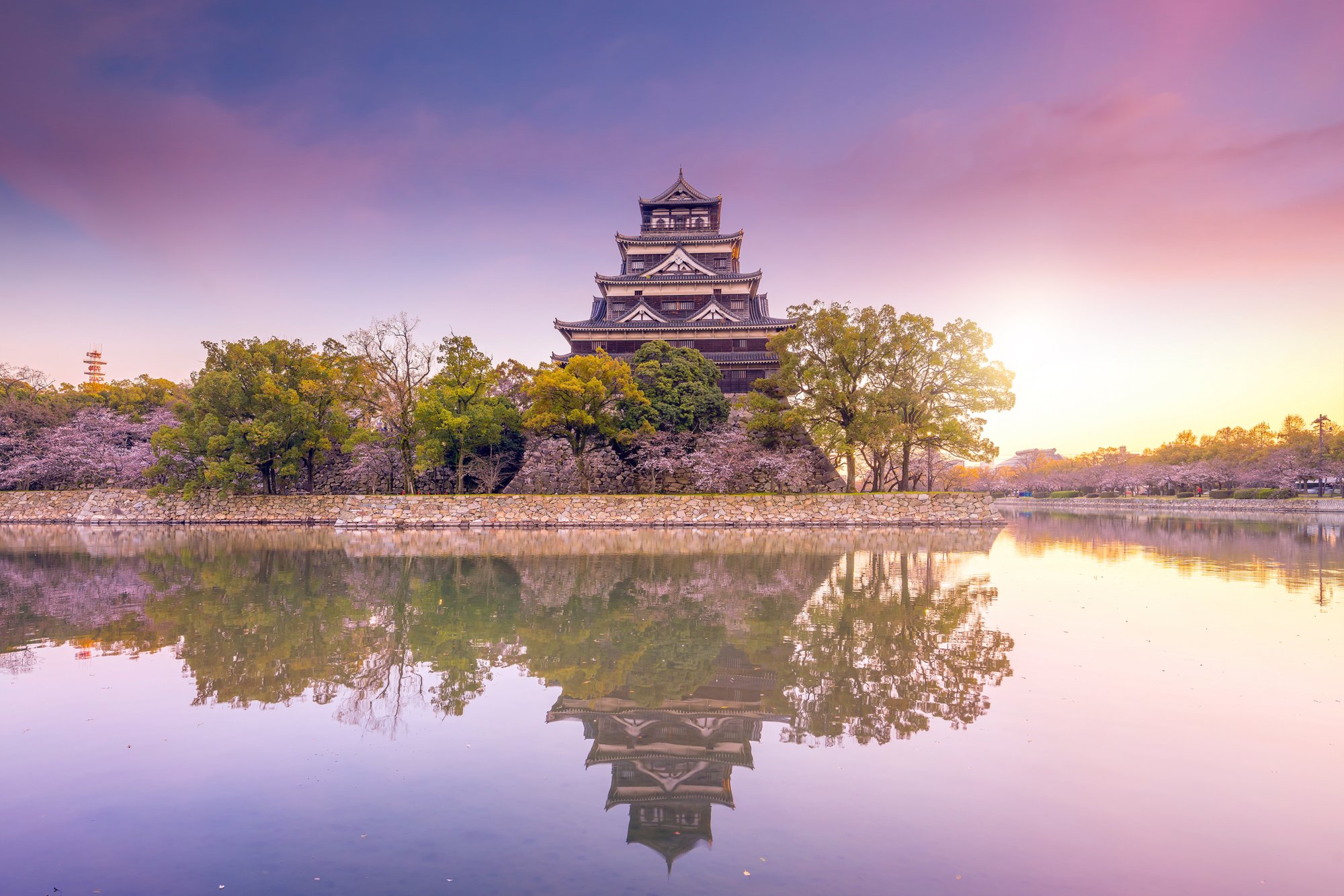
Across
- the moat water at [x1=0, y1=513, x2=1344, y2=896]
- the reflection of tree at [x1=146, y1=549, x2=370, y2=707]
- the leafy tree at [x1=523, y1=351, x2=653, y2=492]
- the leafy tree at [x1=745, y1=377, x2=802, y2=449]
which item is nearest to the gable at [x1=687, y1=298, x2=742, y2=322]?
the leafy tree at [x1=745, y1=377, x2=802, y2=449]

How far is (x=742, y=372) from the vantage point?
3869 centimetres

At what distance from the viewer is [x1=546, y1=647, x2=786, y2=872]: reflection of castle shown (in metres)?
4.28

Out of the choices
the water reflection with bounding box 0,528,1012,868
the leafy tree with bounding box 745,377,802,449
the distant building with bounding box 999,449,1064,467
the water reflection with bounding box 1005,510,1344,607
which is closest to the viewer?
the water reflection with bounding box 0,528,1012,868

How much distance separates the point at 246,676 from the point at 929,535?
22.2 m

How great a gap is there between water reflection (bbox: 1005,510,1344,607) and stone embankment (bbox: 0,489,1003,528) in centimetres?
422

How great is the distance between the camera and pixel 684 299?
42.1 m

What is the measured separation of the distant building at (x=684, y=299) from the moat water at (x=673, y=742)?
27810 millimetres

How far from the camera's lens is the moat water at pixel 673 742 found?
3754mm

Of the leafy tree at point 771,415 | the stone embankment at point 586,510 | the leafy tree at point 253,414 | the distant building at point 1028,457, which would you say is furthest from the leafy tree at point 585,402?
the distant building at point 1028,457

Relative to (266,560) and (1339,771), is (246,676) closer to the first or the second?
(1339,771)

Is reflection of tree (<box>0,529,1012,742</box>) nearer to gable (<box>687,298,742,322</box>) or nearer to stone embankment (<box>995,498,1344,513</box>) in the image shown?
gable (<box>687,298,742,322</box>)

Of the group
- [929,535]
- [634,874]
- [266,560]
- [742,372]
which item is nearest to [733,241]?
[742,372]

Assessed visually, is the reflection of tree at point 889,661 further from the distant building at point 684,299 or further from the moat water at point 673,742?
the distant building at point 684,299

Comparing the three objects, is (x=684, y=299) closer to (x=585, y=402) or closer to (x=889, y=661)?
(x=585, y=402)
